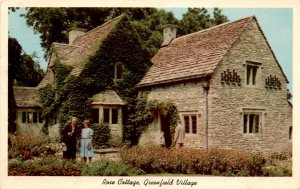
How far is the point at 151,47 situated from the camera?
12516 millimetres

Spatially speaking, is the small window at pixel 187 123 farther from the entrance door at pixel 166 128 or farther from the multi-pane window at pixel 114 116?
the multi-pane window at pixel 114 116

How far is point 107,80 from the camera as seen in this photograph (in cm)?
1126

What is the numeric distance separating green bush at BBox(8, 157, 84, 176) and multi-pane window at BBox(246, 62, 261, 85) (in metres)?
4.75

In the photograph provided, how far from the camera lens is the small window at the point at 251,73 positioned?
1061cm

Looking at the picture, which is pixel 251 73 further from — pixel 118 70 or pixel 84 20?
pixel 84 20

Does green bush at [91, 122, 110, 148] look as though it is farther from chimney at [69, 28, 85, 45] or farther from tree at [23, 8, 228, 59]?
chimney at [69, 28, 85, 45]

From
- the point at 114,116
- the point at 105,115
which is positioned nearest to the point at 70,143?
the point at 105,115

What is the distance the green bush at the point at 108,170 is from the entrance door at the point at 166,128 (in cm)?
239

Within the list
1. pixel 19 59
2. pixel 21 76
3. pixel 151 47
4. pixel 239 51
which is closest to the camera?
pixel 19 59

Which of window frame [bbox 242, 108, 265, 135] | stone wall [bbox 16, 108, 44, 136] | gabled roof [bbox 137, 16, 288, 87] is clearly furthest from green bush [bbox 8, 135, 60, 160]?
window frame [bbox 242, 108, 265, 135]

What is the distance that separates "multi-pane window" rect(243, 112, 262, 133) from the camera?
34.5 feet
